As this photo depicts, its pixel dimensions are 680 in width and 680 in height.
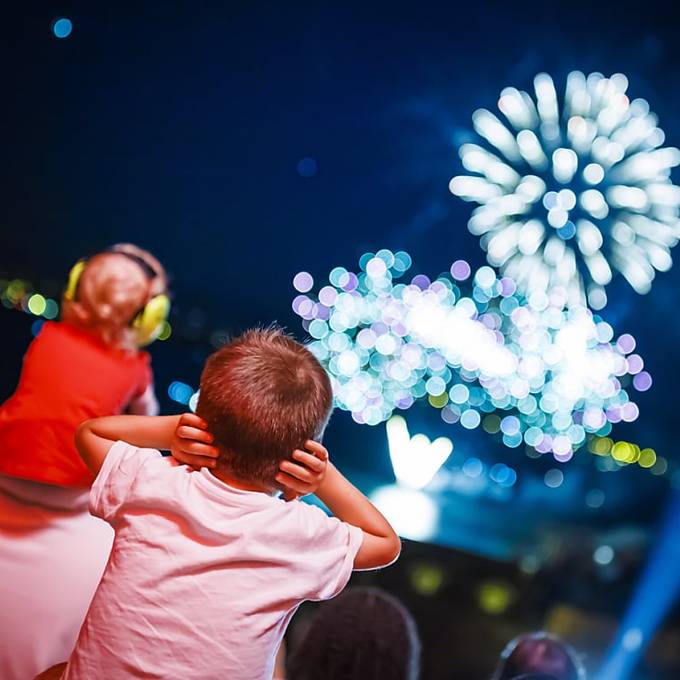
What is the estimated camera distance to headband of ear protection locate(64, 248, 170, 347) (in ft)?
7.03

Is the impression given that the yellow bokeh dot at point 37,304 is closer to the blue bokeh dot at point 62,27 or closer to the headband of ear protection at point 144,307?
the blue bokeh dot at point 62,27

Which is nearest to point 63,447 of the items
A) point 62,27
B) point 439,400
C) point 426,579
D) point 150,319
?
point 150,319

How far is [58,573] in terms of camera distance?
1.83 meters

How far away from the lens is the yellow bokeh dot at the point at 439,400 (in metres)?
19.0

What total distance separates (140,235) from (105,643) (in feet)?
87.9

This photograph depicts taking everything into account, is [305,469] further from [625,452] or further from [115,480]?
[625,452]

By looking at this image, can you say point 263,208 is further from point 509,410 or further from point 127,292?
point 127,292

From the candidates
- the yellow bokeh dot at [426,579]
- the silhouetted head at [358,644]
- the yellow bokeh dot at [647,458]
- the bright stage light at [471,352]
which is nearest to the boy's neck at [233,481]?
the silhouetted head at [358,644]

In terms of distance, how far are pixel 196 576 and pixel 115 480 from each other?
226 millimetres

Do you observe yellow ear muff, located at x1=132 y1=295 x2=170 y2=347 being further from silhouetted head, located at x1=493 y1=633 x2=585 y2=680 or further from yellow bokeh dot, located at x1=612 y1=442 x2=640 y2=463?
yellow bokeh dot, located at x1=612 y1=442 x2=640 y2=463

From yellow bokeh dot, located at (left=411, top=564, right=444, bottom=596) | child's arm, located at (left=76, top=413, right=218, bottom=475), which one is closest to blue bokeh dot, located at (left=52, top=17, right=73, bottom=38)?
yellow bokeh dot, located at (left=411, top=564, right=444, bottom=596)

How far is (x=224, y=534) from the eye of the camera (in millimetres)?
→ 1298

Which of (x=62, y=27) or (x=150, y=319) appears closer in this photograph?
(x=150, y=319)

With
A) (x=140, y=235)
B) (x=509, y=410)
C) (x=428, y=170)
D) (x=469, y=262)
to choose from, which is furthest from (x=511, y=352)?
(x=140, y=235)
